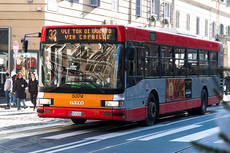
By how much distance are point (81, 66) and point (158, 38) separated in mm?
3060

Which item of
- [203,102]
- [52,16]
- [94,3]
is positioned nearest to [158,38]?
[203,102]

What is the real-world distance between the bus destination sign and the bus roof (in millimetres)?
83

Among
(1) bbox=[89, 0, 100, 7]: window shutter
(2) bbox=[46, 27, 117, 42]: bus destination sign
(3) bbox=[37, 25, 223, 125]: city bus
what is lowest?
(3) bbox=[37, 25, 223, 125]: city bus

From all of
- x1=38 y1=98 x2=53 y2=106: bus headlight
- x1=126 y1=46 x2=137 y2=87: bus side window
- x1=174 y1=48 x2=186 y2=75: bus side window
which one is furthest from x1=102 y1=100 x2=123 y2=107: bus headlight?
x1=174 y1=48 x2=186 y2=75: bus side window

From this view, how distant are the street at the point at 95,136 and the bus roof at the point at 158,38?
7.53 feet

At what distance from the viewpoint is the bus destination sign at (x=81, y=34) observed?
40.6 ft

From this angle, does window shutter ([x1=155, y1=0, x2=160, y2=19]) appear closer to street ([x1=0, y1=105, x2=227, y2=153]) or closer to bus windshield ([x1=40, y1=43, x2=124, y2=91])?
street ([x1=0, y1=105, x2=227, y2=153])

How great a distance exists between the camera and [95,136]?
11328mm

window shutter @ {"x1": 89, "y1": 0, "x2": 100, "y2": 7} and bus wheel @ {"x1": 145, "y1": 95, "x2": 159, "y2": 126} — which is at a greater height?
window shutter @ {"x1": 89, "y1": 0, "x2": 100, "y2": 7}

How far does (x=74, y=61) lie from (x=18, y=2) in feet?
42.6

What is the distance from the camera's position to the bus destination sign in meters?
12.4

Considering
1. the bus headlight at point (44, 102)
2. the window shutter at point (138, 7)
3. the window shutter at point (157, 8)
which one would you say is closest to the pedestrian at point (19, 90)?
the bus headlight at point (44, 102)

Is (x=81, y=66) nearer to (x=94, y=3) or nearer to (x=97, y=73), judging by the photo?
(x=97, y=73)

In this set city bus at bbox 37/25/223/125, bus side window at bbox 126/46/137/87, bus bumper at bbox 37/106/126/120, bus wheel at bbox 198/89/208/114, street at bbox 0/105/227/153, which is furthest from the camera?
bus wheel at bbox 198/89/208/114
